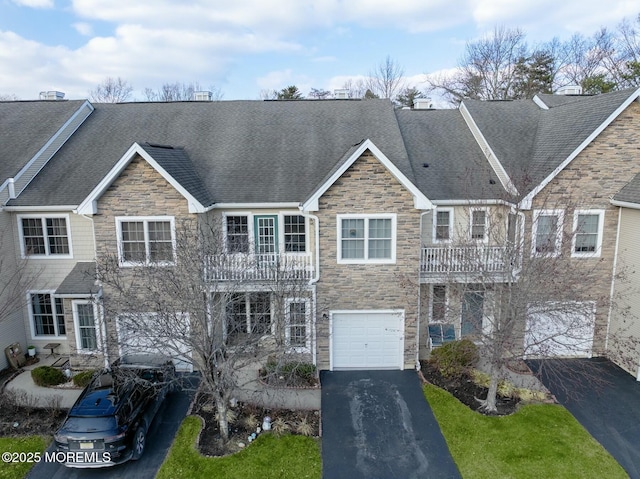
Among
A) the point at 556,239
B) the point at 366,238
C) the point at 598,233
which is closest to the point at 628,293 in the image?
the point at 598,233

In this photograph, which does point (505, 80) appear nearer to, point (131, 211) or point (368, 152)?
point (368, 152)

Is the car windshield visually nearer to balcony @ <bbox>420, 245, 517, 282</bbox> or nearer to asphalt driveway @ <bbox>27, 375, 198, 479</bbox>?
asphalt driveway @ <bbox>27, 375, 198, 479</bbox>

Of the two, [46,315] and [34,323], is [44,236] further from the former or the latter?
[34,323]

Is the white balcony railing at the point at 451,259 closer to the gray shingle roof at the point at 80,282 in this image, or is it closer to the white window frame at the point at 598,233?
the white window frame at the point at 598,233

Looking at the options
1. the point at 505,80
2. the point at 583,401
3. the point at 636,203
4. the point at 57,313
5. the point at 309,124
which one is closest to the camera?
the point at 583,401

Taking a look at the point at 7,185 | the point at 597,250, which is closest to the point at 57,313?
the point at 7,185

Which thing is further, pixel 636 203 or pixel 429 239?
pixel 429 239

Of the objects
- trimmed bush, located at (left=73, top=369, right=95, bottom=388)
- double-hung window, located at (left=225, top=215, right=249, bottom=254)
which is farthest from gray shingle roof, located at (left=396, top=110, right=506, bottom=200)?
trimmed bush, located at (left=73, top=369, right=95, bottom=388)

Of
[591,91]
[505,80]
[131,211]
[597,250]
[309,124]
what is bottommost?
[597,250]

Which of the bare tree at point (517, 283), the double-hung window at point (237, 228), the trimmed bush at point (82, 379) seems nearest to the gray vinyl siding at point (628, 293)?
the bare tree at point (517, 283)
